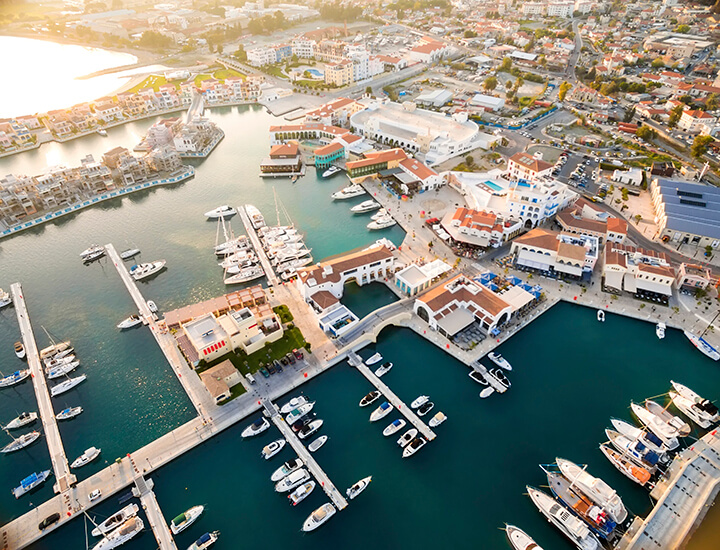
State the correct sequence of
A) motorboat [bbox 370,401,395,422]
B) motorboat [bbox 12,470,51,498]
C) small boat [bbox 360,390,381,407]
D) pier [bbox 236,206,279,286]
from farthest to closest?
1. pier [bbox 236,206,279,286]
2. small boat [bbox 360,390,381,407]
3. motorboat [bbox 370,401,395,422]
4. motorboat [bbox 12,470,51,498]

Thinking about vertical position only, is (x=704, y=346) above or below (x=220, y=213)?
below

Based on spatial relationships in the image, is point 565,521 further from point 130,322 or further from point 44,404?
point 44,404

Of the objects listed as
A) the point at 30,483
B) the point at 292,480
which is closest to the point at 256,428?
the point at 292,480

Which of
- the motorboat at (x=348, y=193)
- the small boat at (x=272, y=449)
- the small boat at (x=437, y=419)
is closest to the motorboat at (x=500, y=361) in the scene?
the small boat at (x=437, y=419)

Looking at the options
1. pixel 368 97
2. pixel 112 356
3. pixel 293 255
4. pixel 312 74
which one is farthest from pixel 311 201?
pixel 312 74

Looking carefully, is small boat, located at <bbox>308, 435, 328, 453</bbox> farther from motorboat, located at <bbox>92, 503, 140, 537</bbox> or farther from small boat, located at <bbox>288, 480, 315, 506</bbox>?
motorboat, located at <bbox>92, 503, 140, 537</bbox>

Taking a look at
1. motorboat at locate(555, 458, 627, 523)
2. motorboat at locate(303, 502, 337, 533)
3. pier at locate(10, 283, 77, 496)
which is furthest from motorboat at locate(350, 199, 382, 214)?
pier at locate(10, 283, 77, 496)

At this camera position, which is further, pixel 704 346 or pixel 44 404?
pixel 704 346
